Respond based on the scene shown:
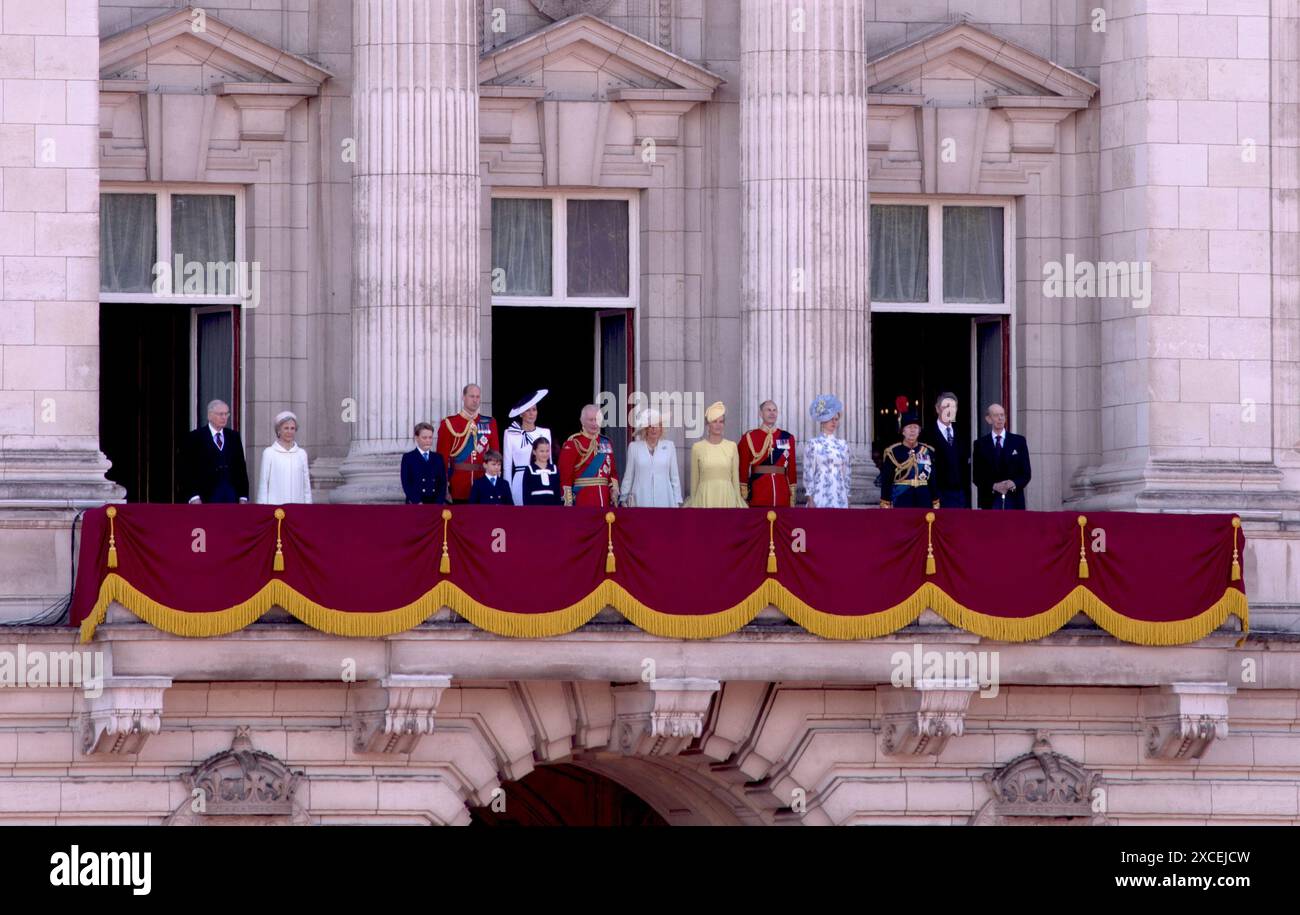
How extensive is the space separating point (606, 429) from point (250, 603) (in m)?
9.07

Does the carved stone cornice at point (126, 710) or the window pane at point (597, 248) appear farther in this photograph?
the window pane at point (597, 248)

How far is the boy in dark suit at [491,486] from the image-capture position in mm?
44125

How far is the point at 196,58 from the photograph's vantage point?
48.0 m

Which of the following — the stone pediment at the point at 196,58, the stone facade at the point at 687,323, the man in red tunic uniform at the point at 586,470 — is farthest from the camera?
the stone pediment at the point at 196,58

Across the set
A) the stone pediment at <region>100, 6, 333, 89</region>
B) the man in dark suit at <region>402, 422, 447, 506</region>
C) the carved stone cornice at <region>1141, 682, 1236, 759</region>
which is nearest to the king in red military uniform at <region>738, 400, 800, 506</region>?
the man in dark suit at <region>402, 422, 447, 506</region>

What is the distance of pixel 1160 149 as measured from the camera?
48406 mm

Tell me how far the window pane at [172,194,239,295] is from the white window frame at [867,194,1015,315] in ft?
30.6

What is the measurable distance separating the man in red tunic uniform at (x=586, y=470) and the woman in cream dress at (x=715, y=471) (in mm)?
1146

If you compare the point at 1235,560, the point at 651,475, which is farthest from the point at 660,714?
the point at 1235,560

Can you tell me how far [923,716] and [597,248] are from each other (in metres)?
9.15

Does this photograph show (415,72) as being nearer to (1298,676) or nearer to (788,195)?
(788,195)

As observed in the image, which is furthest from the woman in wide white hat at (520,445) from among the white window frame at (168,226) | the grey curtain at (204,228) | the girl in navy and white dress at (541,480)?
the grey curtain at (204,228)

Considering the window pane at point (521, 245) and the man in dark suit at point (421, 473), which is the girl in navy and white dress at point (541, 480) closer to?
the man in dark suit at point (421, 473)

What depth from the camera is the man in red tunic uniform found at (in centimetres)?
4497
